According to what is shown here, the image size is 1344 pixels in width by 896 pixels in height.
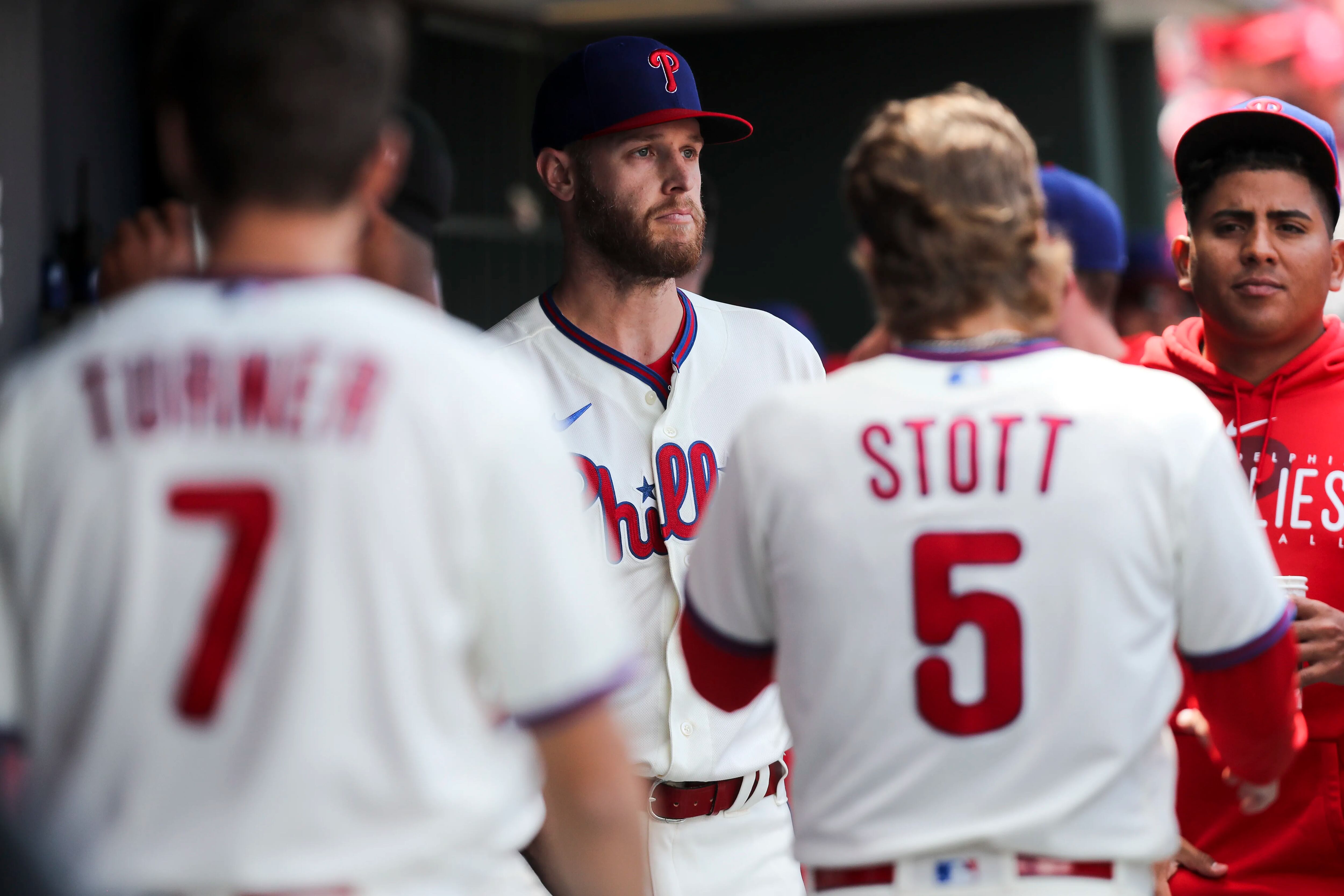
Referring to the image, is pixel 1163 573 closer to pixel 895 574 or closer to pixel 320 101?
pixel 895 574

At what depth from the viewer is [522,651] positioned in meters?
1.37

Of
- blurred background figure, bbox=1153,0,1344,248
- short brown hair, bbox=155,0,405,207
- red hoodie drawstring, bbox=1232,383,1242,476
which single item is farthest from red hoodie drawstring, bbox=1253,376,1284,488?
blurred background figure, bbox=1153,0,1344,248

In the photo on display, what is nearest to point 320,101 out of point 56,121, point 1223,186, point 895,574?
point 895,574

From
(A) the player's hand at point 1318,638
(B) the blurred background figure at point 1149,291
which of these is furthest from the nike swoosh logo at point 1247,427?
(B) the blurred background figure at point 1149,291

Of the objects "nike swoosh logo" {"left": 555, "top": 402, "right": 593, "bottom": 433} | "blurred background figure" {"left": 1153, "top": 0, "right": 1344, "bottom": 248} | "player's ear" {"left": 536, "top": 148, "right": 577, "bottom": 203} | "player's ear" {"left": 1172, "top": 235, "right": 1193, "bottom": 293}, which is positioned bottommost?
"nike swoosh logo" {"left": 555, "top": 402, "right": 593, "bottom": 433}

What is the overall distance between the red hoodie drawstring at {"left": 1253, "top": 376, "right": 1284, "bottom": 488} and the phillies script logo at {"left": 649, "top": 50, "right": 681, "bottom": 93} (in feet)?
4.23

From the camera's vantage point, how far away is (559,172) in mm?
3096

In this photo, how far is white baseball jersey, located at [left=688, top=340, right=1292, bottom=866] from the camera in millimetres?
1616

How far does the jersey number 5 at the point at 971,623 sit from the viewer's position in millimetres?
1623

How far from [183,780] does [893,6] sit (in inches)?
328

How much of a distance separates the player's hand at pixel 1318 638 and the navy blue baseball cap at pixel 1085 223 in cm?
199

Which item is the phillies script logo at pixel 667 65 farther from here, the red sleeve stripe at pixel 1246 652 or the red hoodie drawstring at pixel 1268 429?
the red sleeve stripe at pixel 1246 652

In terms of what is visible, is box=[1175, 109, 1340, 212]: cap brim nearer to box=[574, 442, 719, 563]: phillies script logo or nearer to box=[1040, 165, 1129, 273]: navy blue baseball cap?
box=[574, 442, 719, 563]: phillies script logo

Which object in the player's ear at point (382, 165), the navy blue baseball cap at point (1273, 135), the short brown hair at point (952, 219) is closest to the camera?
the player's ear at point (382, 165)
